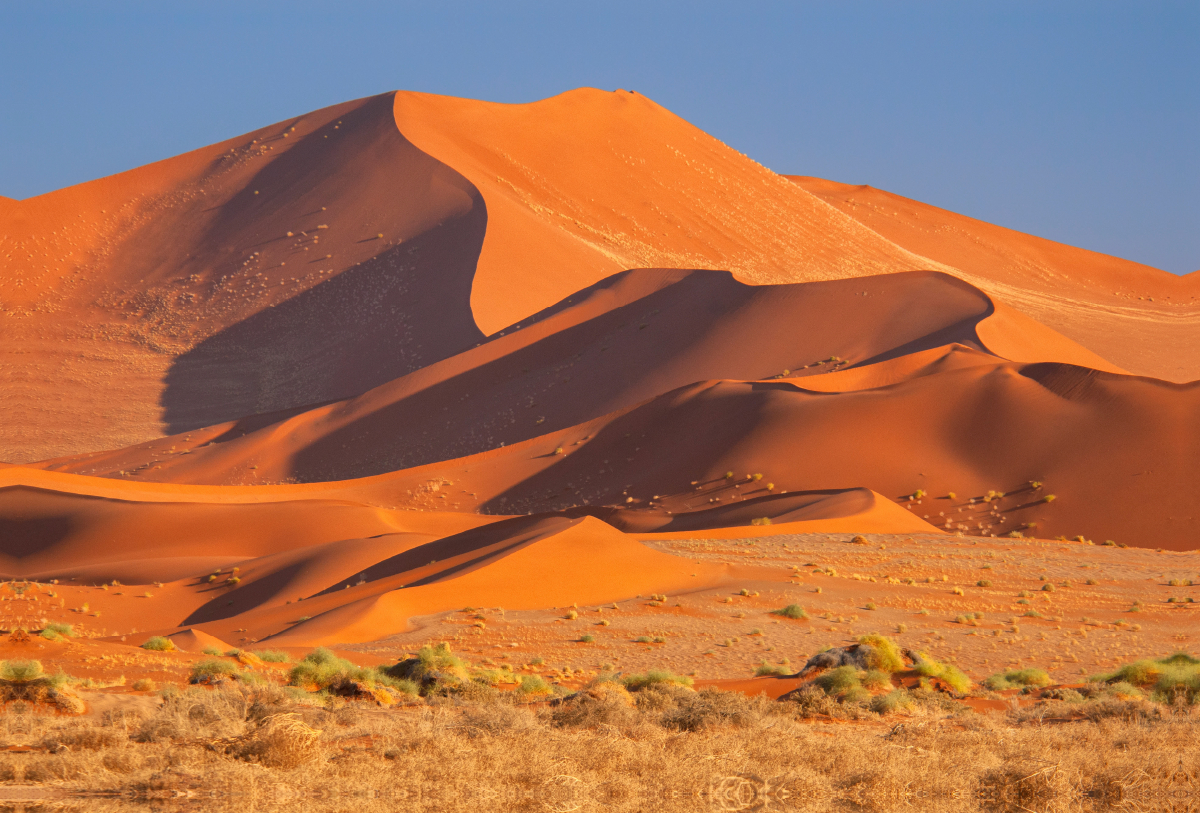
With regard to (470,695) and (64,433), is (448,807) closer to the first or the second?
(470,695)

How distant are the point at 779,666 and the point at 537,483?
68.2 ft

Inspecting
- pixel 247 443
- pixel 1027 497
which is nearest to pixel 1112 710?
pixel 1027 497

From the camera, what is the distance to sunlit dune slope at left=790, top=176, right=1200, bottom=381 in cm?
6619

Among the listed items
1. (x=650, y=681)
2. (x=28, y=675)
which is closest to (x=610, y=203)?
(x=650, y=681)

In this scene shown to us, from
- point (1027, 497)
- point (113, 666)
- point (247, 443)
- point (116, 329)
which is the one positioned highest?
point (116, 329)

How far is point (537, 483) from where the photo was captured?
114ft

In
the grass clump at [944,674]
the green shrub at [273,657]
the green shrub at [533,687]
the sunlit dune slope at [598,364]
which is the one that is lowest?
the grass clump at [944,674]

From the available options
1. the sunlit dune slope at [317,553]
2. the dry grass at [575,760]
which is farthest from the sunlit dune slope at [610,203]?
the dry grass at [575,760]

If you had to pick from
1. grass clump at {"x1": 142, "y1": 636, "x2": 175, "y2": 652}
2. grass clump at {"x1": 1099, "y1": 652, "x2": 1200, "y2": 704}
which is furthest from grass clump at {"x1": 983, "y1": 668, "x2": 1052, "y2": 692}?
grass clump at {"x1": 142, "y1": 636, "x2": 175, "y2": 652}

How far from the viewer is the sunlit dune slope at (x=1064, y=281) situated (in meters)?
66.2

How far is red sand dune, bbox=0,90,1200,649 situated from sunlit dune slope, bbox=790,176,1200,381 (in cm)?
86

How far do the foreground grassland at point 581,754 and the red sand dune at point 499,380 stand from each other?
7.18 meters

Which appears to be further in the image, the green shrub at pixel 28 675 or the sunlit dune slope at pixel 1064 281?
the sunlit dune slope at pixel 1064 281

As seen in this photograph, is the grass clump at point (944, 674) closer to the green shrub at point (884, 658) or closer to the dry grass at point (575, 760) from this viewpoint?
the green shrub at point (884, 658)
